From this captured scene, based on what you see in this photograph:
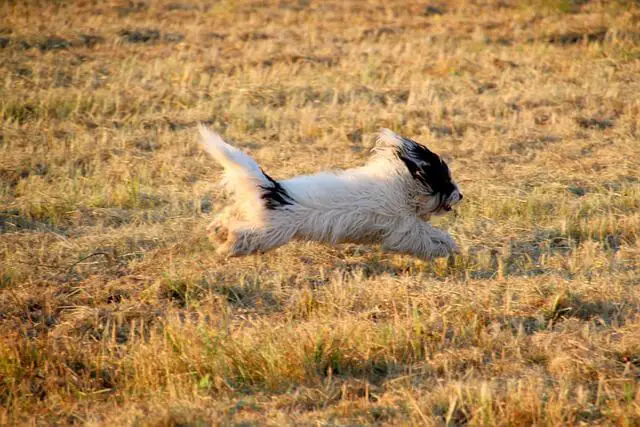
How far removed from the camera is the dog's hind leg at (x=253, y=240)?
552cm

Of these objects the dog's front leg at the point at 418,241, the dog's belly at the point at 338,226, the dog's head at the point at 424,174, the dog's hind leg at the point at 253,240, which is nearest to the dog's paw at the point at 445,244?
the dog's front leg at the point at 418,241

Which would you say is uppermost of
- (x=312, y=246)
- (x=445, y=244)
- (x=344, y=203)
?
(x=344, y=203)

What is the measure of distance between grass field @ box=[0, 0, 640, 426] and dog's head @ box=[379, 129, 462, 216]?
467 mm

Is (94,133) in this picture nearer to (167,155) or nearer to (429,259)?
(167,155)

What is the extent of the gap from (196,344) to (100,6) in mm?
14236

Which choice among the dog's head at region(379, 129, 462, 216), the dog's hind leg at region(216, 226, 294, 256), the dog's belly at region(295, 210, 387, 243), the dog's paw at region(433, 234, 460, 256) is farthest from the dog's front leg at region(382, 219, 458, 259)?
the dog's hind leg at region(216, 226, 294, 256)

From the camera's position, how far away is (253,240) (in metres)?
5.58

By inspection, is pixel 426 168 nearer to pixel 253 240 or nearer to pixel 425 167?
pixel 425 167

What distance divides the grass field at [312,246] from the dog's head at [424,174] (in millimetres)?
467

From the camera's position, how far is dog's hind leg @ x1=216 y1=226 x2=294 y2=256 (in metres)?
5.52

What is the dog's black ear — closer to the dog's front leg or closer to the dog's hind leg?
the dog's front leg

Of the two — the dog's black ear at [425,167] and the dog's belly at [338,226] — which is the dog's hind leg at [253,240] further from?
the dog's black ear at [425,167]

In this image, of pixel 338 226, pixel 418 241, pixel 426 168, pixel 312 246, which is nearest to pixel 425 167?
pixel 426 168

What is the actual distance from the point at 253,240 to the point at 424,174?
1376 mm
